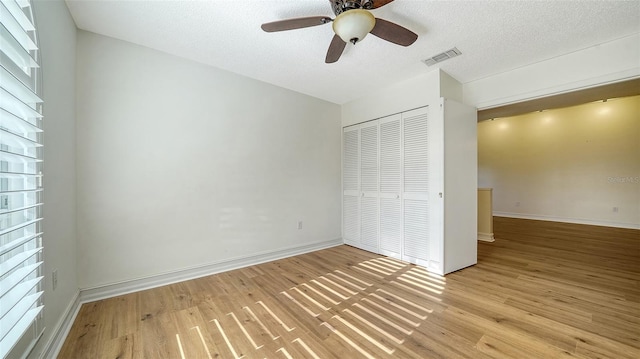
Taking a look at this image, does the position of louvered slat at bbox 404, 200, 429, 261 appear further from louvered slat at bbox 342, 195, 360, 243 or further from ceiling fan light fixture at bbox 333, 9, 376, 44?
ceiling fan light fixture at bbox 333, 9, 376, 44

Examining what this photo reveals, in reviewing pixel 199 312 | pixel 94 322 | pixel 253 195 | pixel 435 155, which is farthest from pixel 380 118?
pixel 94 322

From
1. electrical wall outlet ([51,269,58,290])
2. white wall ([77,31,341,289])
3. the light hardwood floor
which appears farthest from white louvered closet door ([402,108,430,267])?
electrical wall outlet ([51,269,58,290])

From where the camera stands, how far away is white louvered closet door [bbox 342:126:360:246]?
411 cm

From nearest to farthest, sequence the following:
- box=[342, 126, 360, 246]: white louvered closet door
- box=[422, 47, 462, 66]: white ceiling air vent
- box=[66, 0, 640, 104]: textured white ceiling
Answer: box=[66, 0, 640, 104]: textured white ceiling, box=[422, 47, 462, 66]: white ceiling air vent, box=[342, 126, 360, 246]: white louvered closet door

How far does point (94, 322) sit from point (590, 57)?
17.3 feet

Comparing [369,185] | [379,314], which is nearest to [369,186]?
[369,185]

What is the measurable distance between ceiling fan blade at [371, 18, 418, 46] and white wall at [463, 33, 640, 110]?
1.85 m

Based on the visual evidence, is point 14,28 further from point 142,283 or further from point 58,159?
point 142,283

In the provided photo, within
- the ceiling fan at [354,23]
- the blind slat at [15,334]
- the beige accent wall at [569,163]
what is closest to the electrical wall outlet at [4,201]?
the blind slat at [15,334]

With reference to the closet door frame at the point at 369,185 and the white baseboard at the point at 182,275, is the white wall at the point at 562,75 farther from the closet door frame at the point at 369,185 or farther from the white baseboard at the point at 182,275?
the white baseboard at the point at 182,275

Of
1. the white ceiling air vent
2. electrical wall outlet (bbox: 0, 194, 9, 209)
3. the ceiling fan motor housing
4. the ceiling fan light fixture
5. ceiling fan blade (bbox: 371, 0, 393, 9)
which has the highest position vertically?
the white ceiling air vent

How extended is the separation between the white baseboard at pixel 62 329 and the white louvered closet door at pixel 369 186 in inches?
134

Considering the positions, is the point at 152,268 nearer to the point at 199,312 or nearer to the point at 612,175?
the point at 199,312

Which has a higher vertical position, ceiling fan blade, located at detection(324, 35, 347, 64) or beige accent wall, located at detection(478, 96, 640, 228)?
ceiling fan blade, located at detection(324, 35, 347, 64)
